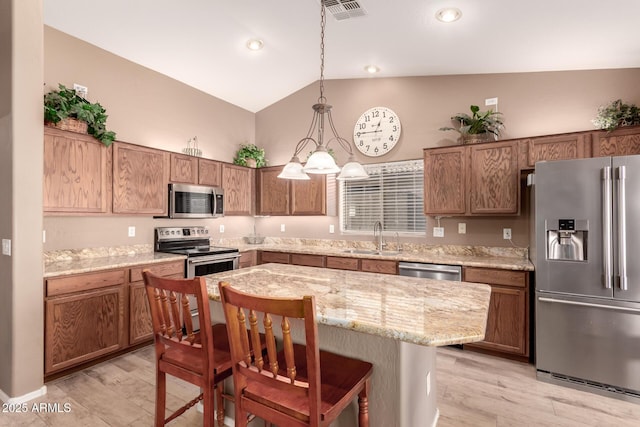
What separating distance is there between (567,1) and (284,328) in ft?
9.85

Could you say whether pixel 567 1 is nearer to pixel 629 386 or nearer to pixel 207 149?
pixel 629 386

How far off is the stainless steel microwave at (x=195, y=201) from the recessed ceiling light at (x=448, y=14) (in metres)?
3.25

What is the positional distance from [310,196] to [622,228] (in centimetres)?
335

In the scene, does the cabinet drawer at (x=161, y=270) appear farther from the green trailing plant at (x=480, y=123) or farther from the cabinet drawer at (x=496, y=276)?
the green trailing plant at (x=480, y=123)

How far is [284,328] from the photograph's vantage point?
1.24m

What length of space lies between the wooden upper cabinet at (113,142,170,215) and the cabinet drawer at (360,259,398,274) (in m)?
2.46

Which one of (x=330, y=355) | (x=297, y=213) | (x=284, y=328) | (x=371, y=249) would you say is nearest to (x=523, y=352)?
(x=371, y=249)

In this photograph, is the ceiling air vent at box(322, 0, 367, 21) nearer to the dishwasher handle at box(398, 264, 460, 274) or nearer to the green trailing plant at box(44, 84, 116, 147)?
the green trailing plant at box(44, 84, 116, 147)

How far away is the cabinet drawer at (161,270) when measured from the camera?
127 inches

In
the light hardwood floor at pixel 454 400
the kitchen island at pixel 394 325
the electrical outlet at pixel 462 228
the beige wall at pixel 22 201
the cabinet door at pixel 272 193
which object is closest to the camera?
the kitchen island at pixel 394 325

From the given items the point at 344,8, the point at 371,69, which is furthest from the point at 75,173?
the point at 371,69

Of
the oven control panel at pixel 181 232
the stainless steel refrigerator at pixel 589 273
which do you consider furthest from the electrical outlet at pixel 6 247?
the stainless steel refrigerator at pixel 589 273

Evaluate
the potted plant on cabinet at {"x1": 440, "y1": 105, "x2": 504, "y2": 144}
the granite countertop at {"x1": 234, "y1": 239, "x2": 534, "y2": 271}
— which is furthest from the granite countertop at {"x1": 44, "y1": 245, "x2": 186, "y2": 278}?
the potted plant on cabinet at {"x1": 440, "y1": 105, "x2": 504, "y2": 144}

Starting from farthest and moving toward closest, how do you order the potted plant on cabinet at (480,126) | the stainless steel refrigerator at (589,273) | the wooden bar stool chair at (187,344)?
the potted plant on cabinet at (480,126) < the stainless steel refrigerator at (589,273) < the wooden bar stool chair at (187,344)
